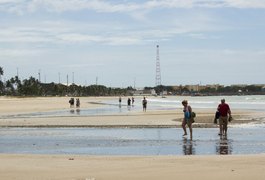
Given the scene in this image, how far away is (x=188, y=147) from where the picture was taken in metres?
16.7

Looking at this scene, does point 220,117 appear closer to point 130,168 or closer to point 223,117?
point 223,117

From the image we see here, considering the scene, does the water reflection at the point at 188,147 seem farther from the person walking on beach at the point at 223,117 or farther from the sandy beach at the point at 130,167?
the person walking on beach at the point at 223,117

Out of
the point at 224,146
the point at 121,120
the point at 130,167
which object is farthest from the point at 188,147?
the point at 121,120

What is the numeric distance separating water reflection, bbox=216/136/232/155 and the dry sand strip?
1.83 m

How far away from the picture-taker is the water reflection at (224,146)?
15043 millimetres

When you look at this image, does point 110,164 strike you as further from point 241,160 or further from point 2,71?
point 2,71

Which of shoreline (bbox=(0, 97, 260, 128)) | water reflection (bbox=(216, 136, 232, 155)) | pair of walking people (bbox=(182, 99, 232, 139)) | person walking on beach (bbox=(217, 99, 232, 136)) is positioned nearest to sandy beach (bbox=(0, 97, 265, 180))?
water reflection (bbox=(216, 136, 232, 155))

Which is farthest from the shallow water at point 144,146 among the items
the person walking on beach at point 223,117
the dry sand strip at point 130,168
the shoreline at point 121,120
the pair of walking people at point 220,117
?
the shoreline at point 121,120

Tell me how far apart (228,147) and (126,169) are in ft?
21.0

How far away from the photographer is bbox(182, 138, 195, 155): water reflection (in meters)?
15.1

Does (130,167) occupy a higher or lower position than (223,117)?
lower

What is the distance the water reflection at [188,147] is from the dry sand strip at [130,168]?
74.5 inches

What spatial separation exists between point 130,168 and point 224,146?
6.48 meters

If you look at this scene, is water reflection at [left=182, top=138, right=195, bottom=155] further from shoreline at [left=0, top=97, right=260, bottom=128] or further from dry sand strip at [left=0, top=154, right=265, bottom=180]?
shoreline at [left=0, top=97, right=260, bottom=128]
